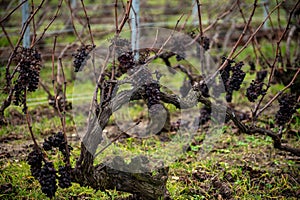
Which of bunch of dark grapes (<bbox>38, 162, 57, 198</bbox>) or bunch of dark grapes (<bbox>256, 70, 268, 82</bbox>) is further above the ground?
bunch of dark grapes (<bbox>256, 70, 268, 82</bbox>)

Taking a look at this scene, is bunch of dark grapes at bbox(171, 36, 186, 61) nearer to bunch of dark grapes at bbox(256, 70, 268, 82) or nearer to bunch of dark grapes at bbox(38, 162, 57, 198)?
bunch of dark grapes at bbox(256, 70, 268, 82)

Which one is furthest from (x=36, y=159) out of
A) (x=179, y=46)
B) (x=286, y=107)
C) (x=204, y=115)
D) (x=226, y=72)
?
(x=204, y=115)

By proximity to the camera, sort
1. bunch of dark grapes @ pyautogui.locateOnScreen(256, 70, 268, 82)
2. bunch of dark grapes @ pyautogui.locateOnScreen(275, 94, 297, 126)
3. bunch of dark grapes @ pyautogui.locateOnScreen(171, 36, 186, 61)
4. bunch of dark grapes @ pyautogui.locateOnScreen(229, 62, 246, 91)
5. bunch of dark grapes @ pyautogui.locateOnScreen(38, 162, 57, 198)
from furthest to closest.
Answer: bunch of dark grapes @ pyautogui.locateOnScreen(256, 70, 268, 82), bunch of dark grapes @ pyautogui.locateOnScreen(171, 36, 186, 61), bunch of dark grapes @ pyautogui.locateOnScreen(275, 94, 297, 126), bunch of dark grapes @ pyautogui.locateOnScreen(229, 62, 246, 91), bunch of dark grapes @ pyautogui.locateOnScreen(38, 162, 57, 198)

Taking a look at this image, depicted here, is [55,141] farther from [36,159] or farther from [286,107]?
[286,107]

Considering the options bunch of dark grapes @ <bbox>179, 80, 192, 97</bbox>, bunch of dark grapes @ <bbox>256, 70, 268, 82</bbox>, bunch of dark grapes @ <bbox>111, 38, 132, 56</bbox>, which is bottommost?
bunch of dark grapes @ <bbox>179, 80, 192, 97</bbox>

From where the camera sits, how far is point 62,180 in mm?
2500

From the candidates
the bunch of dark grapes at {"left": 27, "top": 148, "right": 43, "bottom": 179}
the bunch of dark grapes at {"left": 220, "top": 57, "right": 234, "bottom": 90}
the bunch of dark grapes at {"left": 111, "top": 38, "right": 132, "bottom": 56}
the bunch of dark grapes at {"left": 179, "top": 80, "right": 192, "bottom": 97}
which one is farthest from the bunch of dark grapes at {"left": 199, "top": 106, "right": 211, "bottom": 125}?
the bunch of dark grapes at {"left": 27, "top": 148, "right": 43, "bottom": 179}

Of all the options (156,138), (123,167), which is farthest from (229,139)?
(123,167)

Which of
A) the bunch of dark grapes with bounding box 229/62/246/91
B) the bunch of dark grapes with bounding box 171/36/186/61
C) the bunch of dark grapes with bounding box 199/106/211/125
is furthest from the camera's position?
the bunch of dark grapes with bounding box 199/106/211/125

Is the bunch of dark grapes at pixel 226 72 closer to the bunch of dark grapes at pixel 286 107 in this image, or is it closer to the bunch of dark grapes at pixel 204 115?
the bunch of dark grapes at pixel 286 107

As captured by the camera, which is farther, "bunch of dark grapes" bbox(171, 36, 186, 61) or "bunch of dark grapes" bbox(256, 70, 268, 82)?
"bunch of dark grapes" bbox(256, 70, 268, 82)

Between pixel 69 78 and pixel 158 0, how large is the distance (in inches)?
210

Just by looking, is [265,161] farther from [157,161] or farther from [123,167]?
[123,167]

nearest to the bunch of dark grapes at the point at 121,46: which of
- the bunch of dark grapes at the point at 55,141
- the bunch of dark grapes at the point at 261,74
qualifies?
the bunch of dark grapes at the point at 55,141
